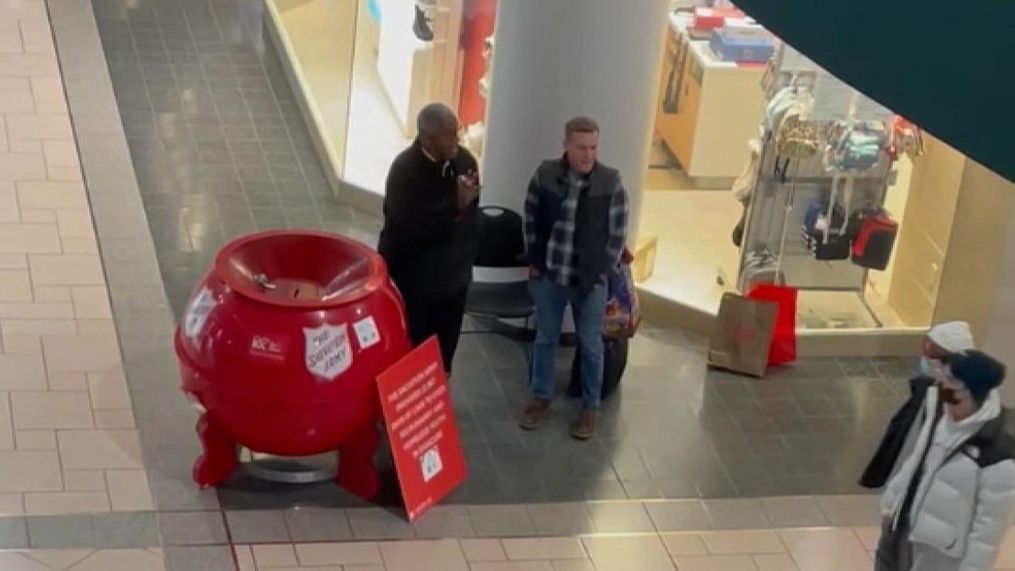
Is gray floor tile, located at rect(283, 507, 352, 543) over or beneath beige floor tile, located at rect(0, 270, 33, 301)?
beneath

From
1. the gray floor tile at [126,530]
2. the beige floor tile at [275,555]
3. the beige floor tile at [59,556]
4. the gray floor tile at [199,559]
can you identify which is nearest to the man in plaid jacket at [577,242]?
the beige floor tile at [275,555]

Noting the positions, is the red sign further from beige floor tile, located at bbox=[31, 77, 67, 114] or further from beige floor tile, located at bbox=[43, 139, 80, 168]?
beige floor tile, located at bbox=[31, 77, 67, 114]

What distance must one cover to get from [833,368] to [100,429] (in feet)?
12.9

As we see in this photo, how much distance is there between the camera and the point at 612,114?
9.05 meters

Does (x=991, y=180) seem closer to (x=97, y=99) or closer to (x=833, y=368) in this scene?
(x=833, y=368)

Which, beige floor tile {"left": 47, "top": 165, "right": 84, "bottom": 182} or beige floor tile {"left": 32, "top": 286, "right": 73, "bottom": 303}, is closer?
beige floor tile {"left": 32, "top": 286, "right": 73, "bottom": 303}

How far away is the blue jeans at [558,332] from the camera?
8406 mm

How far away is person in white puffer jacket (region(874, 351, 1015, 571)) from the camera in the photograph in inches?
235

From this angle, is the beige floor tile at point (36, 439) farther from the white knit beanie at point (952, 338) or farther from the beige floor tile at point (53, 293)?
the white knit beanie at point (952, 338)

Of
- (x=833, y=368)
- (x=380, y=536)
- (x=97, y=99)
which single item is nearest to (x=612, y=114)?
(x=833, y=368)


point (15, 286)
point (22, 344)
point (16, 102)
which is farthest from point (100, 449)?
point (16, 102)

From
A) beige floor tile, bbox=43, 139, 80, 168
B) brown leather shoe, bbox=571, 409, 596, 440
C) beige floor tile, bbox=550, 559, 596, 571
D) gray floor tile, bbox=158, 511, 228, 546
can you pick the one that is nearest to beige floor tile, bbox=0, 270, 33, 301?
beige floor tile, bbox=43, 139, 80, 168

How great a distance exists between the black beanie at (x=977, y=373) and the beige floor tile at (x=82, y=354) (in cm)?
439

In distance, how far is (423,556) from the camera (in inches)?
298
